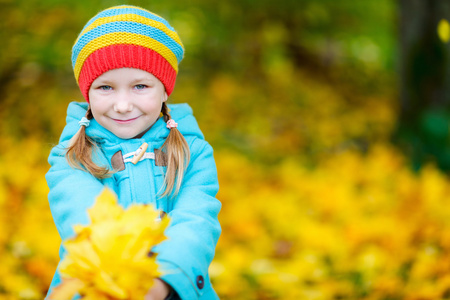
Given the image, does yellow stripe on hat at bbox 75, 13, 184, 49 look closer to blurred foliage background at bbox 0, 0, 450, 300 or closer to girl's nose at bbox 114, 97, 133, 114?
girl's nose at bbox 114, 97, 133, 114

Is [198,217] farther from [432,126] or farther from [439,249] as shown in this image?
[432,126]

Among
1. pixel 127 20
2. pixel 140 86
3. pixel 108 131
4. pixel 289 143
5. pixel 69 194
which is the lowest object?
pixel 69 194

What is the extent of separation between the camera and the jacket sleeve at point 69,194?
1.58 m

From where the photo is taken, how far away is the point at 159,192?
5.64 feet

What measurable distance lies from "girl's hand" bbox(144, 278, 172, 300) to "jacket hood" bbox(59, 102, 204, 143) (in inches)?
21.4

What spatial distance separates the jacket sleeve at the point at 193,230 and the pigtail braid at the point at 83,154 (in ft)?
0.93

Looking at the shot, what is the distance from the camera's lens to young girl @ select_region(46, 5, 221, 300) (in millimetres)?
1646

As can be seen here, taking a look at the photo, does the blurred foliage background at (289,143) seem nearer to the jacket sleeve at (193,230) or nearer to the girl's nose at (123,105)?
the girl's nose at (123,105)

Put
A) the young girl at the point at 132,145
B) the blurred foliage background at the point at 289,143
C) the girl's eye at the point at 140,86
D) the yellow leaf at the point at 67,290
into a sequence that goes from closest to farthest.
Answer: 1. the yellow leaf at the point at 67,290
2. the young girl at the point at 132,145
3. the girl's eye at the point at 140,86
4. the blurred foliage background at the point at 289,143

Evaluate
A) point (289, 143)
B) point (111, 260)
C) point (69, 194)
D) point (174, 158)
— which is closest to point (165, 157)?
point (174, 158)

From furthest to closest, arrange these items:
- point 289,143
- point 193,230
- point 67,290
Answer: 1. point 289,143
2. point 193,230
3. point 67,290

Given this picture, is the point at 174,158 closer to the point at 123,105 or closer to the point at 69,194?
the point at 123,105

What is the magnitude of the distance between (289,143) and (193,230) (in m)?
4.44

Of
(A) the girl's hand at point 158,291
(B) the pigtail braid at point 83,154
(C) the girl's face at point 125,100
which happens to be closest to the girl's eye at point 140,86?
(C) the girl's face at point 125,100
